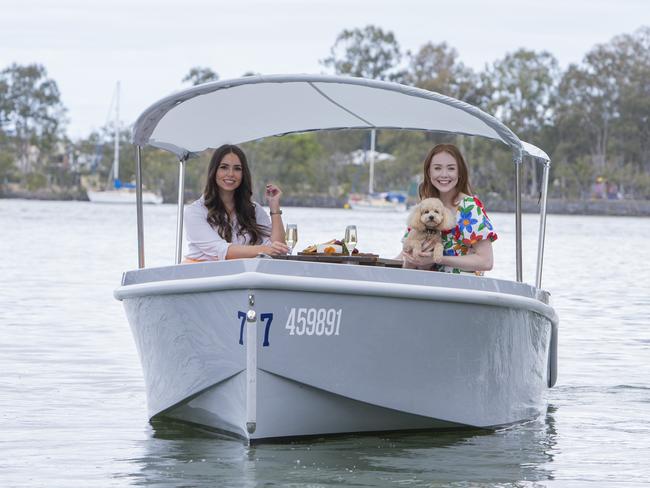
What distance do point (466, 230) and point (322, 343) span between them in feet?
4.26

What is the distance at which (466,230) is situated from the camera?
8797 millimetres

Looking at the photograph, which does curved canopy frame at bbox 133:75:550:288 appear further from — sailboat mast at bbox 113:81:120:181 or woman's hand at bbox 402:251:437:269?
sailboat mast at bbox 113:81:120:181

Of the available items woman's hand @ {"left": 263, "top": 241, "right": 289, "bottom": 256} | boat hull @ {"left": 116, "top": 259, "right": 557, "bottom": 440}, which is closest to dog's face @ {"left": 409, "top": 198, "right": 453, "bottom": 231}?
boat hull @ {"left": 116, "top": 259, "right": 557, "bottom": 440}

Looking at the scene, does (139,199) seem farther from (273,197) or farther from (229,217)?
(273,197)

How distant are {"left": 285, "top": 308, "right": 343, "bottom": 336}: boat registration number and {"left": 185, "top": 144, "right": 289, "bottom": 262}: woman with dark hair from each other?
107 cm

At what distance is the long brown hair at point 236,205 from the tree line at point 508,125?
88.4m

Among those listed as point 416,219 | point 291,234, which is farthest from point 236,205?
point 416,219

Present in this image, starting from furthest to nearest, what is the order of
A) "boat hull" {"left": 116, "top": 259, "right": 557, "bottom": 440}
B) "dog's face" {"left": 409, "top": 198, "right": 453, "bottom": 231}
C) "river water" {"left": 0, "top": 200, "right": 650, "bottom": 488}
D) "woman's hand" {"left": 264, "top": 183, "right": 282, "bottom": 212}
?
"woman's hand" {"left": 264, "top": 183, "right": 282, "bottom": 212}, "dog's face" {"left": 409, "top": 198, "right": 453, "bottom": 231}, "river water" {"left": 0, "top": 200, "right": 650, "bottom": 488}, "boat hull" {"left": 116, "top": 259, "right": 557, "bottom": 440}

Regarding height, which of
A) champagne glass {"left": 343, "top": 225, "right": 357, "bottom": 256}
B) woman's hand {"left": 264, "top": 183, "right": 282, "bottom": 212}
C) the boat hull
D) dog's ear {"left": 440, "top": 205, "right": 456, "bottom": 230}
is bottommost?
the boat hull

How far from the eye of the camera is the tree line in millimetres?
103438

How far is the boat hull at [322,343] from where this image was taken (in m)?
7.88

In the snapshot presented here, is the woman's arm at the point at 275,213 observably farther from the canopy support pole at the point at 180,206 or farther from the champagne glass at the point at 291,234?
the canopy support pole at the point at 180,206

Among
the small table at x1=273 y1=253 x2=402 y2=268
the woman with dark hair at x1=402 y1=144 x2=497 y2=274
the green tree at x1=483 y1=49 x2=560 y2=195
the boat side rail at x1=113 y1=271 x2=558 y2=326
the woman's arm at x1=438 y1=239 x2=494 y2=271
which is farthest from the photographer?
the green tree at x1=483 y1=49 x2=560 y2=195

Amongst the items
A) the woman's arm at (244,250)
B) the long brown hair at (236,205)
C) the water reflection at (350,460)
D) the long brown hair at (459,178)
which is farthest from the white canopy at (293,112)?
the water reflection at (350,460)
